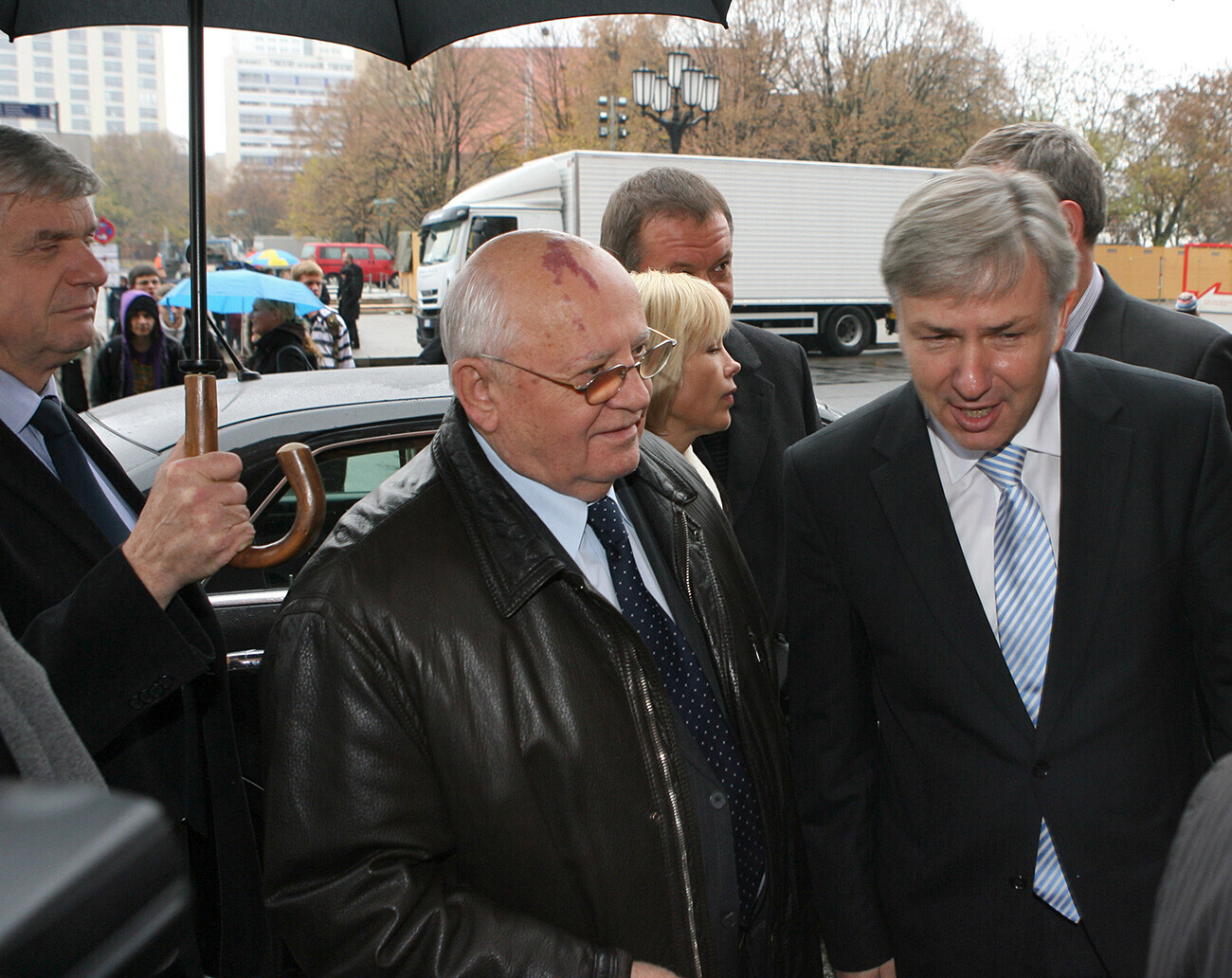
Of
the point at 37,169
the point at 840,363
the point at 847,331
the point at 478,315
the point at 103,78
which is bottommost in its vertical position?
the point at 840,363

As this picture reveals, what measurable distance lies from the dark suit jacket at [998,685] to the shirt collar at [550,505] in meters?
0.46

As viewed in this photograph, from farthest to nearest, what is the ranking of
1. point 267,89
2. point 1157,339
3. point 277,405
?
point 267,89, point 277,405, point 1157,339

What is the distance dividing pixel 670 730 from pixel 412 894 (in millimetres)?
471

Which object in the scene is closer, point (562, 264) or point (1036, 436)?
point (562, 264)

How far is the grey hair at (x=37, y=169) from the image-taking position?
1909 millimetres

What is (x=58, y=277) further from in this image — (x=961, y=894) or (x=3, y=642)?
(x=961, y=894)

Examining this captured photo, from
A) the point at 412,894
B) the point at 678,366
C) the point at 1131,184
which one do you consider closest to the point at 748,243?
the point at 678,366

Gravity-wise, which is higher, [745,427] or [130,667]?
[745,427]

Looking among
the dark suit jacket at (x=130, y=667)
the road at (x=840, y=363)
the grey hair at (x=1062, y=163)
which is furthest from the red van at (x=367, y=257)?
the dark suit jacket at (x=130, y=667)

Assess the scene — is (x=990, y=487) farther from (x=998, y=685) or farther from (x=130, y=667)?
(x=130, y=667)

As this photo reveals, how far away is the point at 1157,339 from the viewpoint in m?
2.50

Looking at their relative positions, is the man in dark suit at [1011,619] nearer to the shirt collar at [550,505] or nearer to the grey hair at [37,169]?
the shirt collar at [550,505]

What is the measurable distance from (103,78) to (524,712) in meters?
205

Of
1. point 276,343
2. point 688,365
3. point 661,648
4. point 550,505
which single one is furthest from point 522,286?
point 276,343
